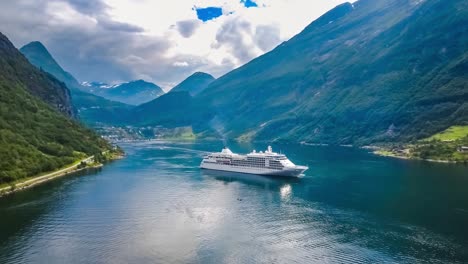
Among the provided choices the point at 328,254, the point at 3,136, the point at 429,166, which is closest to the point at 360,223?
→ the point at 328,254

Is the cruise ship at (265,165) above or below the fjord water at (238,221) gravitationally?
above

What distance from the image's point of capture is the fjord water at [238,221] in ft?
250

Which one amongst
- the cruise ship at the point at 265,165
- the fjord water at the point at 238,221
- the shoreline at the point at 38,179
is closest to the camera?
the fjord water at the point at 238,221

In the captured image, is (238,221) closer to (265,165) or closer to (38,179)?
(265,165)

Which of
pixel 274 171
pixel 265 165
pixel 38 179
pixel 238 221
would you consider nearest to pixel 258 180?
pixel 274 171

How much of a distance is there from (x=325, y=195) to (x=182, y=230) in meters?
56.8

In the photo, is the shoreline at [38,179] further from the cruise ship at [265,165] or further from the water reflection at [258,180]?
the cruise ship at [265,165]

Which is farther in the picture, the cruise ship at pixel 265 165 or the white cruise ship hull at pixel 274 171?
the cruise ship at pixel 265 165

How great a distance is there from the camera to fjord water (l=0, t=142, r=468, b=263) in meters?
76.1

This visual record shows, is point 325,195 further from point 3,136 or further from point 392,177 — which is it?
point 3,136

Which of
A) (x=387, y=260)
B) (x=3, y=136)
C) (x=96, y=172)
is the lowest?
(x=387, y=260)

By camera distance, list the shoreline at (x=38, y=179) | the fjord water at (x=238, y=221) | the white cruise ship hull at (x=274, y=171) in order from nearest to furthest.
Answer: the fjord water at (x=238, y=221), the shoreline at (x=38, y=179), the white cruise ship hull at (x=274, y=171)

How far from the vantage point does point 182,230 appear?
9181cm

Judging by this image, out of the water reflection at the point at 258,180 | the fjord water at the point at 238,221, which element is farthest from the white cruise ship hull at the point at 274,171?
the fjord water at the point at 238,221
